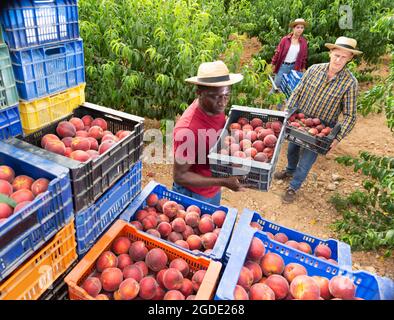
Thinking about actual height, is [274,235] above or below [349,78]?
below

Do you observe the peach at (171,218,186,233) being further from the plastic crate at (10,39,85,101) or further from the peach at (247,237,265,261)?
the plastic crate at (10,39,85,101)

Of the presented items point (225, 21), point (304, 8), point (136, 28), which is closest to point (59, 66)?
point (136, 28)

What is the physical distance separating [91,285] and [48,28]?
5.02 feet

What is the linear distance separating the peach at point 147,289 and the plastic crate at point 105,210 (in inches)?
15.7

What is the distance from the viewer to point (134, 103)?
183 inches

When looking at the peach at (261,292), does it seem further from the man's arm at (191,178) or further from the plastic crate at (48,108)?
the plastic crate at (48,108)

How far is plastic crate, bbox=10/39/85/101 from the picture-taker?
1.99m

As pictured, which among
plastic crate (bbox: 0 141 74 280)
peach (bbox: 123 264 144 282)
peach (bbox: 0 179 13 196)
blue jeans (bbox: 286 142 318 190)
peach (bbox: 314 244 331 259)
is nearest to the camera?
plastic crate (bbox: 0 141 74 280)

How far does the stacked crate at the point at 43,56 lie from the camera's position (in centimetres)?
192

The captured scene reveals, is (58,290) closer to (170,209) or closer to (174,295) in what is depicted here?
(174,295)

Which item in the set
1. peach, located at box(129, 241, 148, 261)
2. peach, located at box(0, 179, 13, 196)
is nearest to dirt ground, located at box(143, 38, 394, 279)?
peach, located at box(129, 241, 148, 261)

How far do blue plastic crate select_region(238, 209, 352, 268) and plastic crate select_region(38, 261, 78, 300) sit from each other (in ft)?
3.34

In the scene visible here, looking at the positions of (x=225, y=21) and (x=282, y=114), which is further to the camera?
(x=225, y=21)
